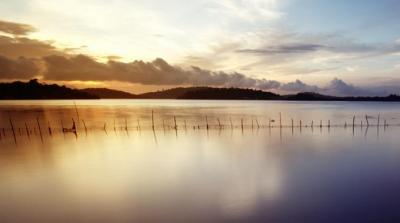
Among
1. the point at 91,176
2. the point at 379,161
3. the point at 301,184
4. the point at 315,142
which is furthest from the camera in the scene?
the point at 315,142

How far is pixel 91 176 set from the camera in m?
17.7

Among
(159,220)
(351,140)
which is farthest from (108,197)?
(351,140)

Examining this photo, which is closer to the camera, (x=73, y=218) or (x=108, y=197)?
(x=73, y=218)

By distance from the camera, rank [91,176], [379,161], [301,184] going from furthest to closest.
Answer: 1. [379,161]
2. [91,176]
3. [301,184]

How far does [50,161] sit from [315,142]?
2134cm

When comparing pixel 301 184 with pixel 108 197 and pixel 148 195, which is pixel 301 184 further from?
pixel 108 197

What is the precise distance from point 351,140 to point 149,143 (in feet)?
60.3

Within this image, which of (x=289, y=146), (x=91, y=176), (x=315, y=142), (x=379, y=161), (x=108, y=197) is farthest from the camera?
(x=315, y=142)

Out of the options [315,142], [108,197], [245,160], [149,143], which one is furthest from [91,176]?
[315,142]

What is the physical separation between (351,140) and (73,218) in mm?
26915

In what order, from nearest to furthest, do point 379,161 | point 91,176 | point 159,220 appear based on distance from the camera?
1. point 159,220
2. point 91,176
3. point 379,161

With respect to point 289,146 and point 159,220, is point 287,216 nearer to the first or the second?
point 159,220

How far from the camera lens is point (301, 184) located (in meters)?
15.3

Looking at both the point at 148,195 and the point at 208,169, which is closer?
the point at 148,195
